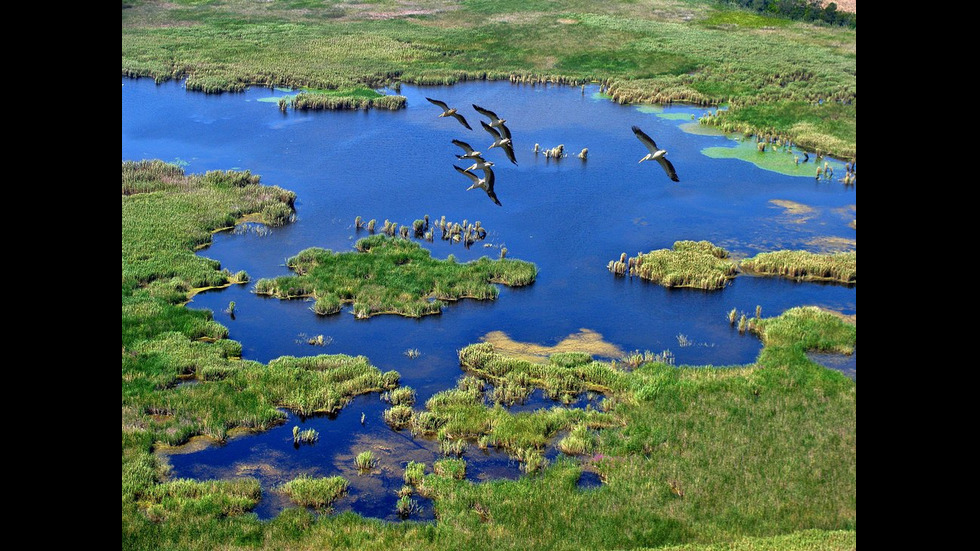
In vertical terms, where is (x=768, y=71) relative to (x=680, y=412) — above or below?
above

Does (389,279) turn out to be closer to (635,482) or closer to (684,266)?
(684,266)

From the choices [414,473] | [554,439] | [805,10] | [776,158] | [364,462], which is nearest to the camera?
[414,473]

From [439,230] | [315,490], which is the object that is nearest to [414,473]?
[315,490]

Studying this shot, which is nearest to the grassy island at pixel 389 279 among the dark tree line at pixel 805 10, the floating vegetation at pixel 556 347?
the floating vegetation at pixel 556 347

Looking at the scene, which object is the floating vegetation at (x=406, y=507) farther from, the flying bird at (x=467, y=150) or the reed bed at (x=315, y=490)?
the flying bird at (x=467, y=150)
